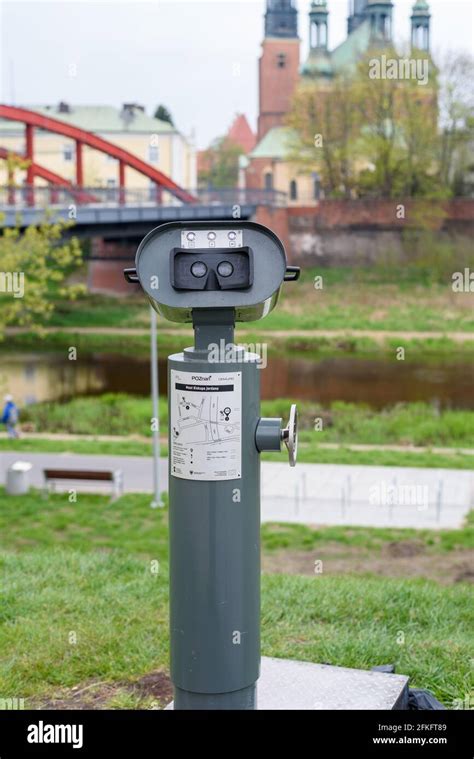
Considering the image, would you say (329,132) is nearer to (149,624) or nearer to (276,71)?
(276,71)

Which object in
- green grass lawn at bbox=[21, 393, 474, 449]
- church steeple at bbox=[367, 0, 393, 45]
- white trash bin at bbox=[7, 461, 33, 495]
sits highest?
church steeple at bbox=[367, 0, 393, 45]

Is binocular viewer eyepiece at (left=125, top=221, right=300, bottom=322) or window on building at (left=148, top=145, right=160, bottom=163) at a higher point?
window on building at (left=148, top=145, right=160, bottom=163)

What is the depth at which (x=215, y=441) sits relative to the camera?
356 centimetres

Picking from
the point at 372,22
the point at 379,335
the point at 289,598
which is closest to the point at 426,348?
the point at 379,335

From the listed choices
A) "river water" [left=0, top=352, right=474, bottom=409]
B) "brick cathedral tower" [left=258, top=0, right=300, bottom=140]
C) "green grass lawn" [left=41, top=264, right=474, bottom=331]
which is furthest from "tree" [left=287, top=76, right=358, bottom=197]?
"brick cathedral tower" [left=258, top=0, right=300, bottom=140]

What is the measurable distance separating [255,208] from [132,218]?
12.3 metres

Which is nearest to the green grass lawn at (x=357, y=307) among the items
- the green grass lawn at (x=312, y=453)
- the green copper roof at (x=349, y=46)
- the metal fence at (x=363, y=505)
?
the green grass lawn at (x=312, y=453)

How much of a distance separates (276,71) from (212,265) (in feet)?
236

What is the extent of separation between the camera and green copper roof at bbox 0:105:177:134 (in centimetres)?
5997

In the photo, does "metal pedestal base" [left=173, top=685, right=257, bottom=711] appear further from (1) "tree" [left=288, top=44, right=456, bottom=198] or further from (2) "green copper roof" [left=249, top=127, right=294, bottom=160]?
(2) "green copper roof" [left=249, top=127, right=294, bottom=160]

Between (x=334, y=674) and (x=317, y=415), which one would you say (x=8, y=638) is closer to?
(x=334, y=674)

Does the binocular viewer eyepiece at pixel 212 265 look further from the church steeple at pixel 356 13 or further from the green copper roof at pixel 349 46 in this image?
the church steeple at pixel 356 13

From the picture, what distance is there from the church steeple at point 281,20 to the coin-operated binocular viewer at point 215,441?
72.7 metres

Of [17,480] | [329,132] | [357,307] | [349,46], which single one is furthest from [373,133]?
[17,480]
